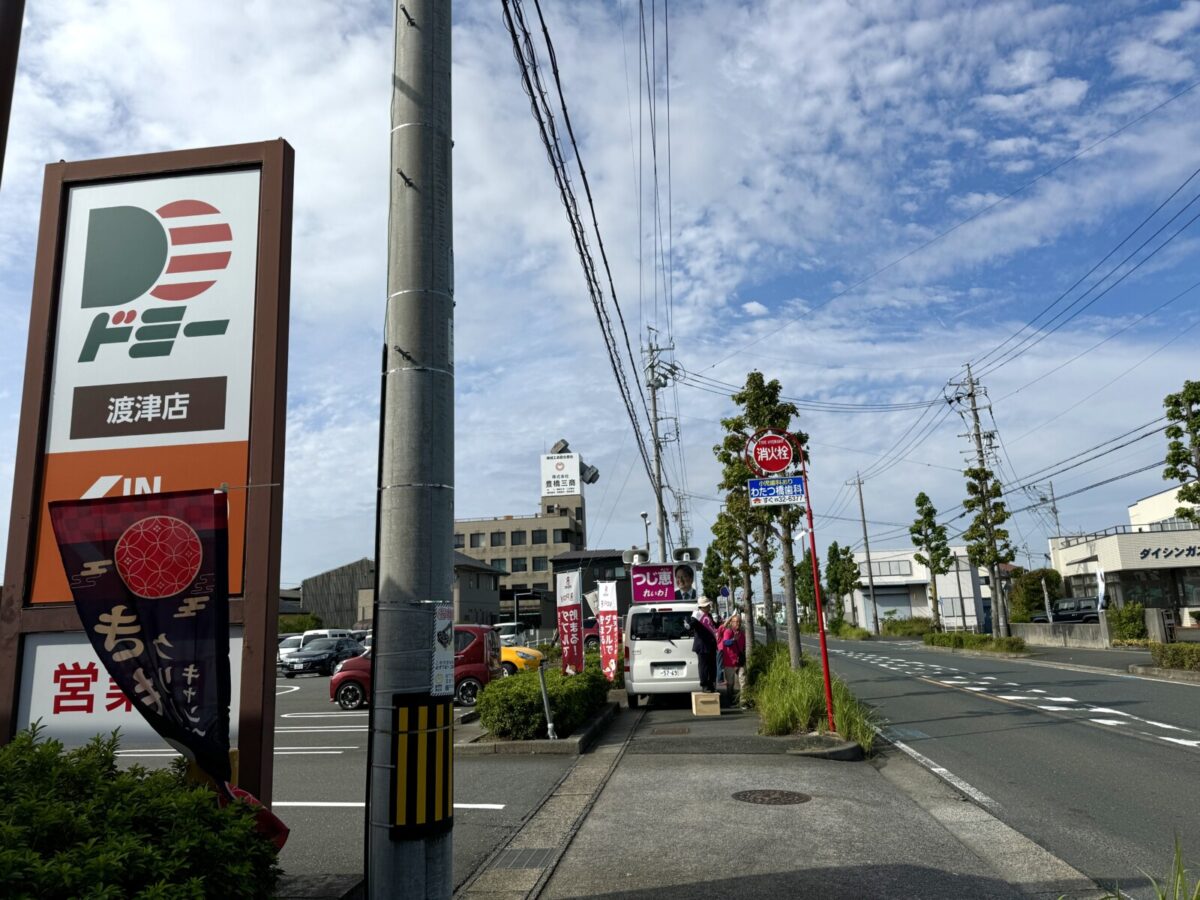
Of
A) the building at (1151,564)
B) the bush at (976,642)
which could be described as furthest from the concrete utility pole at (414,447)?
the building at (1151,564)

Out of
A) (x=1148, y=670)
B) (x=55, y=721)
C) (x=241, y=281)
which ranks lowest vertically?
(x=1148, y=670)

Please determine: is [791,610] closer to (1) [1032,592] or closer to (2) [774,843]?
(2) [774,843]

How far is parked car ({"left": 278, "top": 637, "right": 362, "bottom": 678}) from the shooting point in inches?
1219

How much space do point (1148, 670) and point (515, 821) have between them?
2058cm

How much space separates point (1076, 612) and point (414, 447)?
2131 inches

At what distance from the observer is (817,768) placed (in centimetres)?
893

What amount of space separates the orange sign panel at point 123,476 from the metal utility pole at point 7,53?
7.24 ft

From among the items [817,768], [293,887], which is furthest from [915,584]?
[293,887]

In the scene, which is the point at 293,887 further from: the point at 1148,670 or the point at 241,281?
the point at 1148,670

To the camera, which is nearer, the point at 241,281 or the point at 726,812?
the point at 241,281

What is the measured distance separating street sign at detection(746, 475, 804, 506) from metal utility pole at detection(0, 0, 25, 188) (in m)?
10.3

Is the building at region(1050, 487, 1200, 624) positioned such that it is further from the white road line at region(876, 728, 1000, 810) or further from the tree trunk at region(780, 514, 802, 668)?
the white road line at region(876, 728, 1000, 810)

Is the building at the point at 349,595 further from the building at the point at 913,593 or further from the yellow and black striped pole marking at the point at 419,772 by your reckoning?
the yellow and black striped pole marking at the point at 419,772

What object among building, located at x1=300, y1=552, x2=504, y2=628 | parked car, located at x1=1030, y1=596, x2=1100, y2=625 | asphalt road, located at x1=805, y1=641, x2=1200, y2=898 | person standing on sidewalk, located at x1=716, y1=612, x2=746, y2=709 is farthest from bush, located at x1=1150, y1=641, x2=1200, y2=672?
building, located at x1=300, y1=552, x2=504, y2=628
